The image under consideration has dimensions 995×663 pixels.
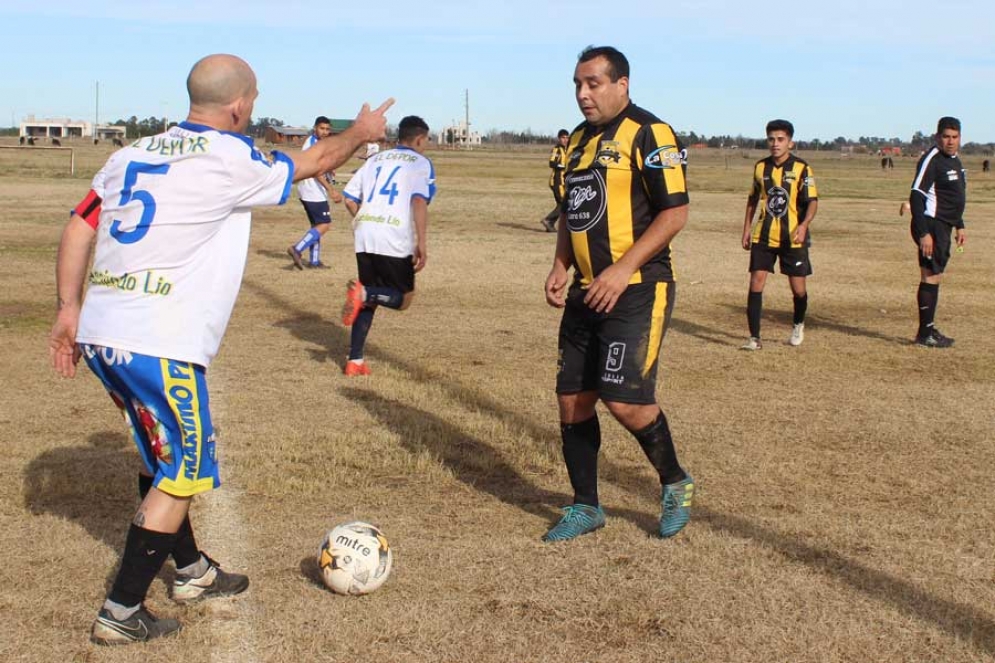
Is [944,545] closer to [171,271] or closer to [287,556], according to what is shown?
[287,556]

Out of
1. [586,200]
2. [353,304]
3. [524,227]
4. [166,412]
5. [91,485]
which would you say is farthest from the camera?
[524,227]

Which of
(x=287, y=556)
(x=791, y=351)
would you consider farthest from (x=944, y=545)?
(x=791, y=351)

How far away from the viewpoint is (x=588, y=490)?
529 centimetres

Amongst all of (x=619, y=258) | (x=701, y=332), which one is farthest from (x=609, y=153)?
(x=701, y=332)

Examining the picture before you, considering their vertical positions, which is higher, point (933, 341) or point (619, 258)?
point (619, 258)

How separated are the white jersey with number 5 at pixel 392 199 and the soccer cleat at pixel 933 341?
5326 millimetres

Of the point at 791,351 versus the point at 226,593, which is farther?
the point at 791,351

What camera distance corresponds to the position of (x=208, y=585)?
444cm

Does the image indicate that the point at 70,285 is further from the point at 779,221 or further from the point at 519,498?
Answer: the point at 779,221

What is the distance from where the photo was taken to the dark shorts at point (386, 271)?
8883mm

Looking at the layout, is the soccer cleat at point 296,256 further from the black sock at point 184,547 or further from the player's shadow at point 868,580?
the black sock at point 184,547

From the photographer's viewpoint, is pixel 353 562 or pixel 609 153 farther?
pixel 609 153

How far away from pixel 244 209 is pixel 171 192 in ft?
0.95

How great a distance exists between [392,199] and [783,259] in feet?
13.5
